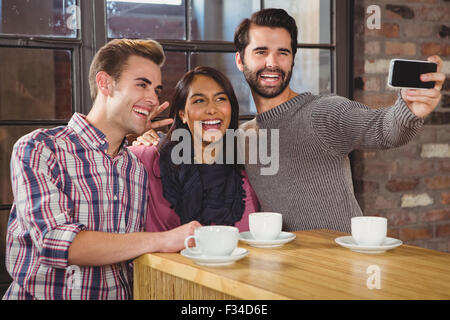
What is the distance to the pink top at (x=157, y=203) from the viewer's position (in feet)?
6.09

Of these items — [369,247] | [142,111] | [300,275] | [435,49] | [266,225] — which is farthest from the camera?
[435,49]

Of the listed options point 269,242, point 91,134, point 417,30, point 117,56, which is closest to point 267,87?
point 117,56

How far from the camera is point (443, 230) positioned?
2725 mm

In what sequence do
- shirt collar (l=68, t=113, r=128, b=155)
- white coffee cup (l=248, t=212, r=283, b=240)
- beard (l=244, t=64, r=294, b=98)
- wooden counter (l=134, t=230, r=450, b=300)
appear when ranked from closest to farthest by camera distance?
wooden counter (l=134, t=230, r=450, b=300) < white coffee cup (l=248, t=212, r=283, b=240) < shirt collar (l=68, t=113, r=128, b=155) < beard (l=244, t=64, r=294, b=98)

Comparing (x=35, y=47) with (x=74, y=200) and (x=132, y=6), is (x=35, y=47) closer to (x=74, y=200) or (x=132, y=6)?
(x=132, y=6)

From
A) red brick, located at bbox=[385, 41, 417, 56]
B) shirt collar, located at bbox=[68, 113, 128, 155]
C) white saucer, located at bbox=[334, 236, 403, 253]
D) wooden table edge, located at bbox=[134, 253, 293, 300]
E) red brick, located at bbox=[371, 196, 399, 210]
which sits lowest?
red brick, located at bbox=[371, 196, 399, 210]

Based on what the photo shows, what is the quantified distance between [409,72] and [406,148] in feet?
4.15

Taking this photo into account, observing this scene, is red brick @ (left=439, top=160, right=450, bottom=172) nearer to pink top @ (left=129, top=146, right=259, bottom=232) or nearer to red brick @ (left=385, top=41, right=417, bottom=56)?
red brick @ (left=385, top=41, right=417, bottom=56)

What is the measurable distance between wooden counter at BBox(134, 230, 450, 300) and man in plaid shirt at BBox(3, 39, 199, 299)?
0.10 metres

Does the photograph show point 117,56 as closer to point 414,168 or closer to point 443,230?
point 414,168

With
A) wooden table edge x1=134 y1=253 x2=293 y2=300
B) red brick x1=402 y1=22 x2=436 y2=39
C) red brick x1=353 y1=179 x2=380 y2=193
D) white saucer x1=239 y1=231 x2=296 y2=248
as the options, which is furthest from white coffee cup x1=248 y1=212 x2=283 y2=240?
red brick x1=402 y1=22 x2=436 y2=39

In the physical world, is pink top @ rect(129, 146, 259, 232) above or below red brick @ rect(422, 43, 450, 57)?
below

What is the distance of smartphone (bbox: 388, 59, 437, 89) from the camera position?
1400mm

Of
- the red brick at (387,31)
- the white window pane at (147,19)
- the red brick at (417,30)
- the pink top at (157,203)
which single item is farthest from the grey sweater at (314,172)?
the red brick at (417,30)
